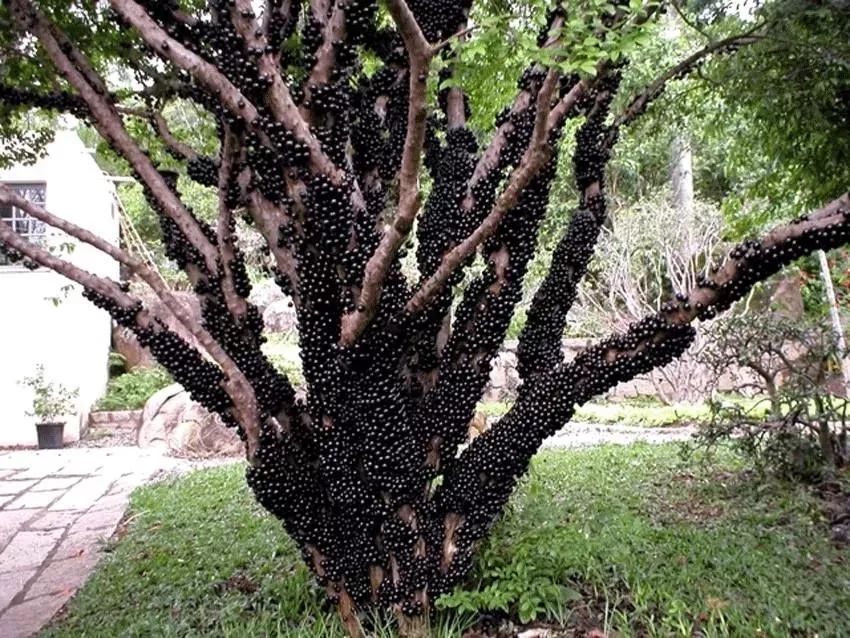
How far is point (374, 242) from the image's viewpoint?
2922 millimetres

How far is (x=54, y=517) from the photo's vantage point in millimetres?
6344

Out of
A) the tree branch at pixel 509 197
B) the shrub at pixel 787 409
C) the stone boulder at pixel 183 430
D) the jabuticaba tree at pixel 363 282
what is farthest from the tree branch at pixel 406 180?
the stone boulder at pixel 183 430

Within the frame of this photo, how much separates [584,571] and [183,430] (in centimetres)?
720

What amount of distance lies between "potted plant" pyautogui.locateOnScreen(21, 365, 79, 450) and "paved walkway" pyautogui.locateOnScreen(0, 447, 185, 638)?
0.36 m

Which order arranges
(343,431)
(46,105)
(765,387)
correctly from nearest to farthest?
(343,431)
(46,105)
(765,387)

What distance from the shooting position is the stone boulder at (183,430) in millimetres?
9359

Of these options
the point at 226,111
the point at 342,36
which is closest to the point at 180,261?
the point at 226,111

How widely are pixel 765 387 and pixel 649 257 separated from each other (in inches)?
258

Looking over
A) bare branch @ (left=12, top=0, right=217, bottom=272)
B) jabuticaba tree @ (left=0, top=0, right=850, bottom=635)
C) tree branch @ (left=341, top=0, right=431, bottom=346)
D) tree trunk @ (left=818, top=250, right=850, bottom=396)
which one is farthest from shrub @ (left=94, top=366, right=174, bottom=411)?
tree branch @ (left=341, top=0, right=431, bottom=346)

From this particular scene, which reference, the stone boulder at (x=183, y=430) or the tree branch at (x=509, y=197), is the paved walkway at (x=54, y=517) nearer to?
the stone boulder at (x=183, y=430)

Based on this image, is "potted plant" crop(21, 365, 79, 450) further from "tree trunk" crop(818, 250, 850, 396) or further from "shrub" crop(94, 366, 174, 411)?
"tree trunk" crop(818, 250, 850, 396)

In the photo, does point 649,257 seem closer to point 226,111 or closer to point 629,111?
point 629,111

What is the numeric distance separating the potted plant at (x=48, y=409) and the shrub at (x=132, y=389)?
4.22ft

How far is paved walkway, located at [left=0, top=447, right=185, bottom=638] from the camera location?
14.3ft
